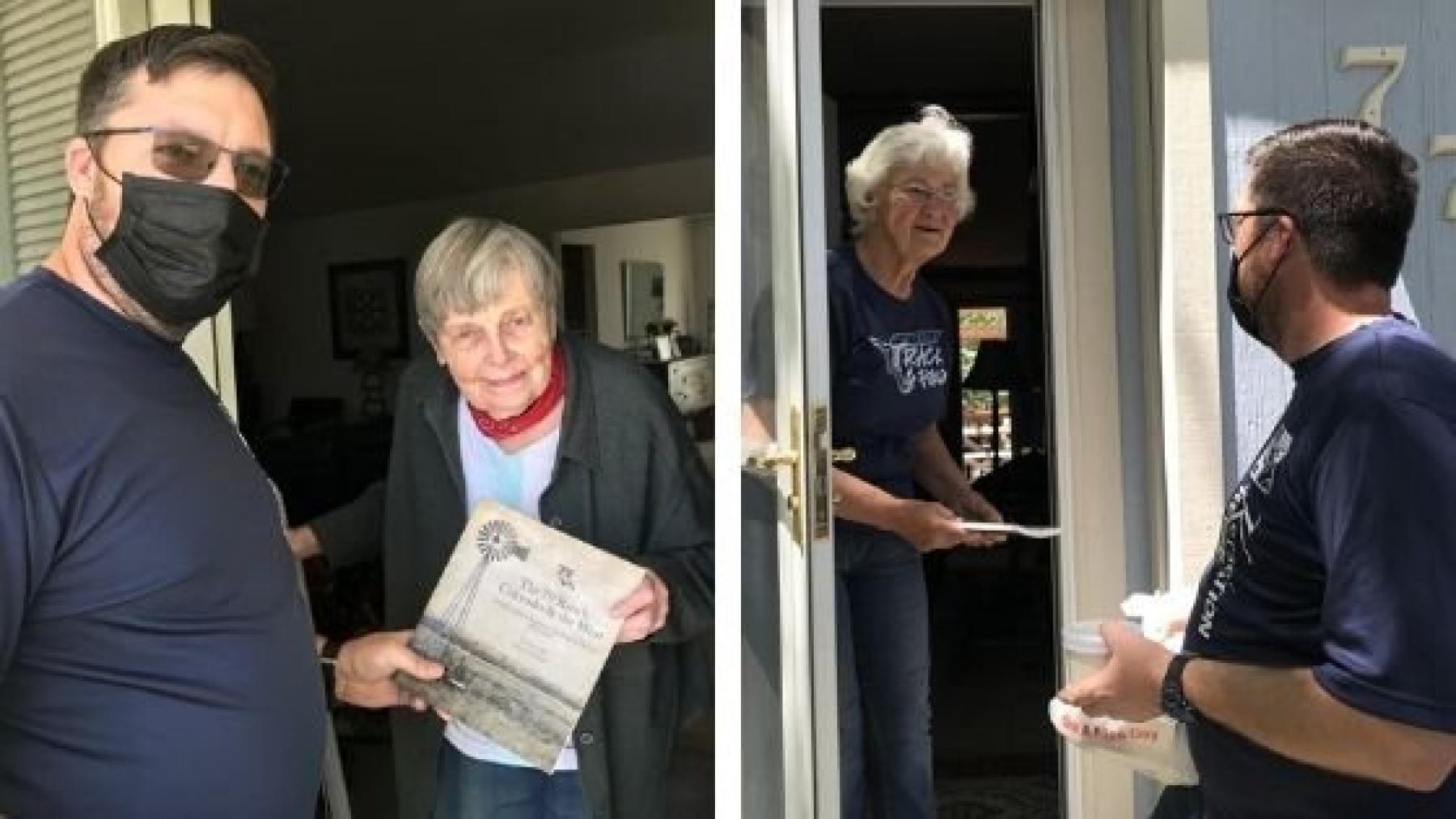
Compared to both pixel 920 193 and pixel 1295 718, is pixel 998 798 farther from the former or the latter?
pixel 1295 718

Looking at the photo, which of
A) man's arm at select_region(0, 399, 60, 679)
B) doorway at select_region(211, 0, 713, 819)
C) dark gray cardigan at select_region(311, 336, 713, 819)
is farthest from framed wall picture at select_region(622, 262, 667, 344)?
A: man's arm at select_region(0, 399, 60, 679)

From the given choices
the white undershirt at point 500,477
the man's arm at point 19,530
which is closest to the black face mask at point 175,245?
the man's arm at point 19,530

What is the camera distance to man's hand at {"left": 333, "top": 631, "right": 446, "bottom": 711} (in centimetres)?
157

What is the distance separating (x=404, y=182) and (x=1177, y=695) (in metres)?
4.68

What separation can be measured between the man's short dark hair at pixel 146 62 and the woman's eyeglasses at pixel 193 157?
0.10 ft

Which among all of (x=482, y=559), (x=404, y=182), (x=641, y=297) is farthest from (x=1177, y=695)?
(x=404, y=182)

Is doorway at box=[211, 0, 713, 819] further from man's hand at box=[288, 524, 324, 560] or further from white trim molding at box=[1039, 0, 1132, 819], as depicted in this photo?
white trim molding at box=[1039, 0, 1132, 819]

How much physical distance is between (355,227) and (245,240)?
4789mm

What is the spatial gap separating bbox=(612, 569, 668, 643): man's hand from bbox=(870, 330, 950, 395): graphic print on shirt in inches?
35.1

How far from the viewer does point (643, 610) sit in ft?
5.16

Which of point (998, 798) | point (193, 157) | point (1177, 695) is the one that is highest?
point (193, 157)

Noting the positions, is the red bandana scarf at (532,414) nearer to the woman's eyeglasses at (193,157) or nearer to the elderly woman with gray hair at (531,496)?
the elderly woman with gray hair at (531,496)

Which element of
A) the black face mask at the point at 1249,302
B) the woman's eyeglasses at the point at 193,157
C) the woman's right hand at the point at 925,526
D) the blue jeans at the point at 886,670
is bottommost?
the blue jeans at the point at 886,670

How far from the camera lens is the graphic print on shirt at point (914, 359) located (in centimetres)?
235
